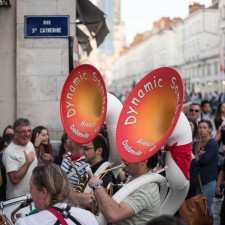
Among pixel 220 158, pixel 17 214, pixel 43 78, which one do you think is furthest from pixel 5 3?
pixel 17 214

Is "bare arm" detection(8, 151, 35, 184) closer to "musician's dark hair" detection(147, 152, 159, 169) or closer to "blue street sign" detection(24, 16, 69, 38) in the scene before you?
"musician's dark hair" detection(147, 152, 159, 169)

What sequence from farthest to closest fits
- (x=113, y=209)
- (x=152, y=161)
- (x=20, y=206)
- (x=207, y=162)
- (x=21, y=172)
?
1. (x=207, y=162)
2. (x=21, y=172)
3. (x=20, y=206)
4. (x=152, y=161)
5. (x=113, y=209)

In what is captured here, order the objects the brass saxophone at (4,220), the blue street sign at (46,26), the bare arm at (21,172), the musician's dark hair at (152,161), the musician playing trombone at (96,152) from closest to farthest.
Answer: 1. the musician's dark hair at (152,161)
2. the brass saxophone at (4,220)
3. the musician playing trombone at (96,152)
4. the bare arm at (21,172)
5. the blue street sign at (46,26)

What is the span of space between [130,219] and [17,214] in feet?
3.23

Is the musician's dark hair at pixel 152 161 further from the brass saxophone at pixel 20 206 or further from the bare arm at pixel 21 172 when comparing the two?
the bare arm at pixel 21 172

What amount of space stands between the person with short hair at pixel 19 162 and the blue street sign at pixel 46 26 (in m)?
3.16

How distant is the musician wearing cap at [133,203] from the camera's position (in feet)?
11.6

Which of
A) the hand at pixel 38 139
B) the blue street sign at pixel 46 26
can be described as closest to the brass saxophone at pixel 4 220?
the hand at pixel 38 139

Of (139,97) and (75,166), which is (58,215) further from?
(75,166)

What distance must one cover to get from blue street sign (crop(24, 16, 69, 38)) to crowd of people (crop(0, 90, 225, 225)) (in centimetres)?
184

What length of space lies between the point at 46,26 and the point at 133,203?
18.1 ft

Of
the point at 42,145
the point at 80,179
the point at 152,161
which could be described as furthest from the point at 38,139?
the point at 152,161

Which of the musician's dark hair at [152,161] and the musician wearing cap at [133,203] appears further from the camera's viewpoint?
the musician's dark hair at [152,161]

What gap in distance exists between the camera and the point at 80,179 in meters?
4.42
